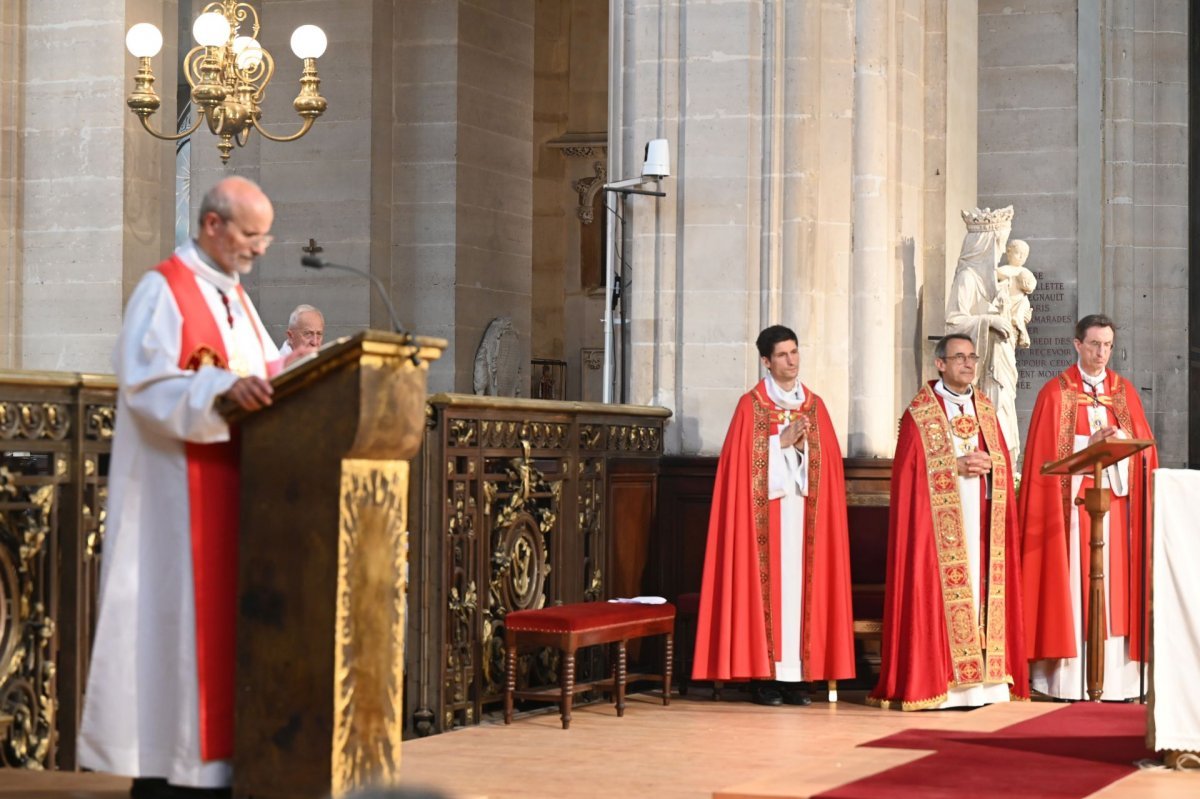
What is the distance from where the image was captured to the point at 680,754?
7109 millimetres

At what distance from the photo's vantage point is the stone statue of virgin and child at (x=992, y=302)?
10.8 metres

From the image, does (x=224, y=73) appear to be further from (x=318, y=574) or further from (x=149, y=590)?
(x=318, y=574)

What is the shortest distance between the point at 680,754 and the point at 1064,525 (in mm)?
2767

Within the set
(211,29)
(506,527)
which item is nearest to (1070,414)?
(506,527)

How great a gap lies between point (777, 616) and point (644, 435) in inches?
50.5

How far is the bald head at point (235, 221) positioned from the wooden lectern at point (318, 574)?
354 mm

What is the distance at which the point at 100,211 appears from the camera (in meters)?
11.1

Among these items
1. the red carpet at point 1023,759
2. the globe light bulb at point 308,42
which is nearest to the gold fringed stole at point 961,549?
the red carpet at point 1023,759

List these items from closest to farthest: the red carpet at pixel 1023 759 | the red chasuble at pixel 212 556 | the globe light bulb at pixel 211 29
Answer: the red chasuble at pixel 212 556, the red carpet at pixel 1023 759, the globe light bulb at pixel 211 29

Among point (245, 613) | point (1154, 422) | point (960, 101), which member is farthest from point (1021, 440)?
point (245, 613)

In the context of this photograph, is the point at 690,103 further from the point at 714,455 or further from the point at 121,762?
the point at 121,762

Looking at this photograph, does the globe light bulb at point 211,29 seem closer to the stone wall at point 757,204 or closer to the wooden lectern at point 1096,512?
the stone wall at point 757,204

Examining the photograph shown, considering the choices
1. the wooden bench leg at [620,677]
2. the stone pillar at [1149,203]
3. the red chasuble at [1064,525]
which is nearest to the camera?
the wooden bench leg at [620,677]

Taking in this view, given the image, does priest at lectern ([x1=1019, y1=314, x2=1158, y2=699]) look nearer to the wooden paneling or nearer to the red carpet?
the red carpet
